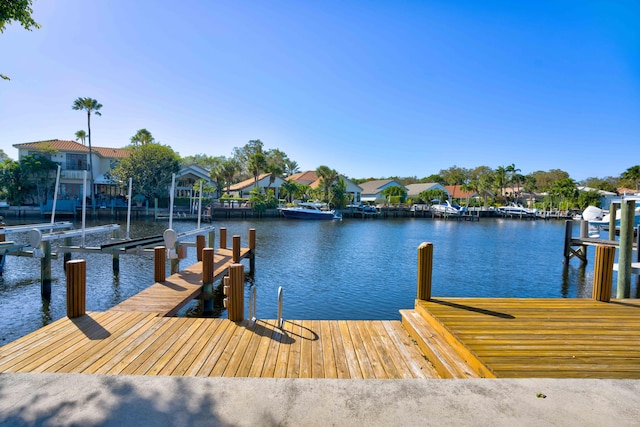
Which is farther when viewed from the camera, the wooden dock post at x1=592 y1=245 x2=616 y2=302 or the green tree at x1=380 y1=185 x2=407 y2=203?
the green tree at x1=380 y1=185 x2=407 y2=203

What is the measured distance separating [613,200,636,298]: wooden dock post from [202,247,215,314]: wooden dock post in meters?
9.00

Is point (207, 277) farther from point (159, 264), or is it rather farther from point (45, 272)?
point (45, 272)

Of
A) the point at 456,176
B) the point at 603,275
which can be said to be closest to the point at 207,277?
the point at 603,275

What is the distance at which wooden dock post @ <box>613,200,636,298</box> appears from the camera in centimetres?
796

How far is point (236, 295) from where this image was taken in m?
6.37

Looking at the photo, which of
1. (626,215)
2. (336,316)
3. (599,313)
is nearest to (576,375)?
(599,313)

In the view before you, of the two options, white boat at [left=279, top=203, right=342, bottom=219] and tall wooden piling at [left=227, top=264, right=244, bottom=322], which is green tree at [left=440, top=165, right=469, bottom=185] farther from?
tall wooden piling at [left=227, top=264, right=244, bottom=322]

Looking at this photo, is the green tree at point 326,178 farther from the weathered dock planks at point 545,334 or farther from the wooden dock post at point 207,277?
the weathered dock planks at point 545,334

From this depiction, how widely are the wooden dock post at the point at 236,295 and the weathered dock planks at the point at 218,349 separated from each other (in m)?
0.20

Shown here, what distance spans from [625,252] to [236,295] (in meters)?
8.10

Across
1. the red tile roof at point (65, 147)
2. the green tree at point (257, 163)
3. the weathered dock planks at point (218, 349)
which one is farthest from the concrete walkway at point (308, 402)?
the green tree at point (257, 163)

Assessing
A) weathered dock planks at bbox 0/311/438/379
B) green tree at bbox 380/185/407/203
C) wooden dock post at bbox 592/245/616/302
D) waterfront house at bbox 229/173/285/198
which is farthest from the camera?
green tree at bbox 380/185/407/203

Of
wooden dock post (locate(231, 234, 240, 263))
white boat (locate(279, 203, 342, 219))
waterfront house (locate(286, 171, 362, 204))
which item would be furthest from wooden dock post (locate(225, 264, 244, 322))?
waterfront house (locate(286, 171, 362, 204))

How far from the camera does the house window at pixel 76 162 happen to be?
46.8 metres
